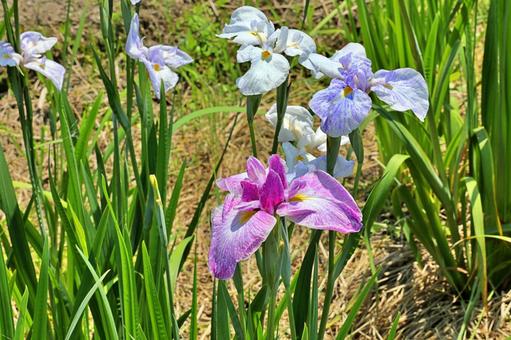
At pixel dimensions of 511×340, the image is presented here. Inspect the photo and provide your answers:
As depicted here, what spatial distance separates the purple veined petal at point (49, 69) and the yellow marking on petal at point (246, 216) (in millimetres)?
670

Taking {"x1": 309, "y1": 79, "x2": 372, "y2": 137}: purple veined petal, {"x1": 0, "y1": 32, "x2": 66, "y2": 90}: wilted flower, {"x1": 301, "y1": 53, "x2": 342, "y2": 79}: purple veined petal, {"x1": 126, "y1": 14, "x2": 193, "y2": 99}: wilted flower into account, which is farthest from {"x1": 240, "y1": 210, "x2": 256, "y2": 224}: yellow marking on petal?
{"x1": 0, "y1": 32, "x2": 66, "y2": 90}: wilted flower

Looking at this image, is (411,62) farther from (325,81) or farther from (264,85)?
(264,85)

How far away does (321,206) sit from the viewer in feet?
3.20

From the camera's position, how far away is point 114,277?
1526mm

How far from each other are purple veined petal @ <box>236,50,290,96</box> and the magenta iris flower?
0.12 meters

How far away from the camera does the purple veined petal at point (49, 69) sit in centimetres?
151

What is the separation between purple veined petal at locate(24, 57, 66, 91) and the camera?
59.4 inches

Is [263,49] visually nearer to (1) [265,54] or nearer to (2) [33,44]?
(1) [265,54]

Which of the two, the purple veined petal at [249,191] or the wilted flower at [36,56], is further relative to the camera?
the wilted flower at [36,56]

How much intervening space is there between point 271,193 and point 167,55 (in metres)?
0.67

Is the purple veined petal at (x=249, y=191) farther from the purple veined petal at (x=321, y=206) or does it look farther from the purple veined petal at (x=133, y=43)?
the purple veined petal at (x=133, y=43)

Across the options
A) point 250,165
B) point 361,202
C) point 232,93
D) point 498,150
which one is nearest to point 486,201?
point 498,150

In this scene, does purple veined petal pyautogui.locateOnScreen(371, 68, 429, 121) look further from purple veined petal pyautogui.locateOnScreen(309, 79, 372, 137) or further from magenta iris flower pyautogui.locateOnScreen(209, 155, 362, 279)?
magenta iris flower pyautogui.locateOnScreen(209, 155, 362, 279)

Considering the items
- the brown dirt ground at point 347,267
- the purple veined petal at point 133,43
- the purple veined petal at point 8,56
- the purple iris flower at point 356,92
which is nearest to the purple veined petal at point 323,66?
the purple iris flower at point 356,92
